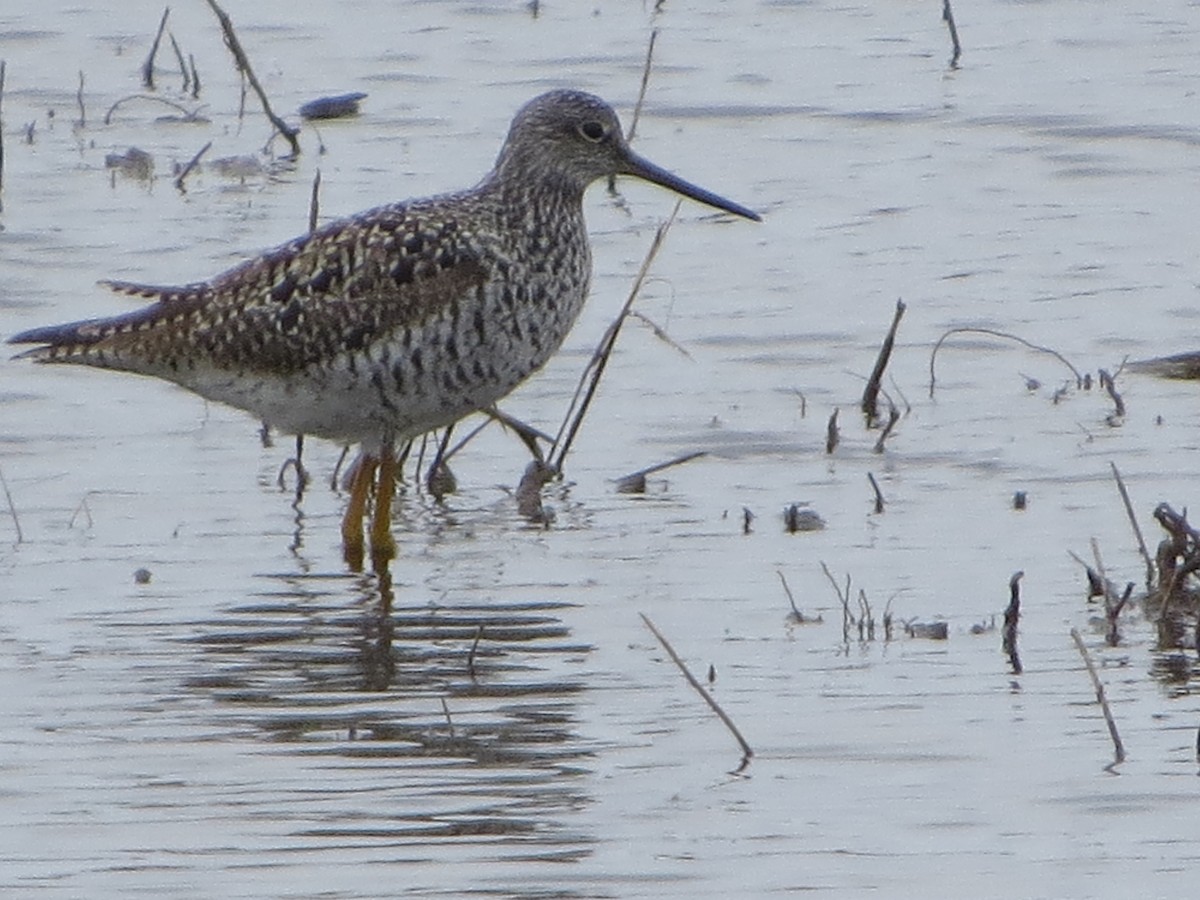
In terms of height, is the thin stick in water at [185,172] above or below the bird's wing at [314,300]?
below

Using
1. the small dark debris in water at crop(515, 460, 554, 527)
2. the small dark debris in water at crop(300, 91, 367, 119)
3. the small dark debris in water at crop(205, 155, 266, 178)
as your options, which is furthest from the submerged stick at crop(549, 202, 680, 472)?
the small dark debris in water at crop(300, 91, 367, 119)

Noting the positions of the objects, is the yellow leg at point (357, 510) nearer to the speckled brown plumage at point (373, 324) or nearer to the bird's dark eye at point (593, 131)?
the speckled brown plumage at point (373, 324)

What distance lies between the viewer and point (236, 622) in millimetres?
8141

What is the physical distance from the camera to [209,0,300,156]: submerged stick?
12.4 metres

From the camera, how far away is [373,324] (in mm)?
9055

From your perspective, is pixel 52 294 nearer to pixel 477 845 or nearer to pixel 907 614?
pixel 907 614

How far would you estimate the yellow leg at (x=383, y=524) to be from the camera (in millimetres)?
8797

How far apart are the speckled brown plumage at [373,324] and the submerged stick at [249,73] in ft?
9.71

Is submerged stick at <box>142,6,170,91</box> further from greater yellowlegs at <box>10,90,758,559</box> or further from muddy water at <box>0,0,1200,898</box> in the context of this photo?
greater yellowlegs at <box>10,90,758,559</box>

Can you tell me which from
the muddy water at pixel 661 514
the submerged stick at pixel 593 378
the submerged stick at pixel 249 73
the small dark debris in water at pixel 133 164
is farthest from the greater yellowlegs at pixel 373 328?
the small dark debris in water at pixel 133 164

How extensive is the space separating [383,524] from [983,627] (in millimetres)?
2006

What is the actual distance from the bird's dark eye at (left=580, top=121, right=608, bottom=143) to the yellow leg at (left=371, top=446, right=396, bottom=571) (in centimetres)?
156

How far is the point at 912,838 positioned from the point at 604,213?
7.54 m

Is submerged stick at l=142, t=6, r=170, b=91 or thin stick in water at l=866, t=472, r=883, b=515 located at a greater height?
submerged stick at l=142, t=6, r=170, b=91
